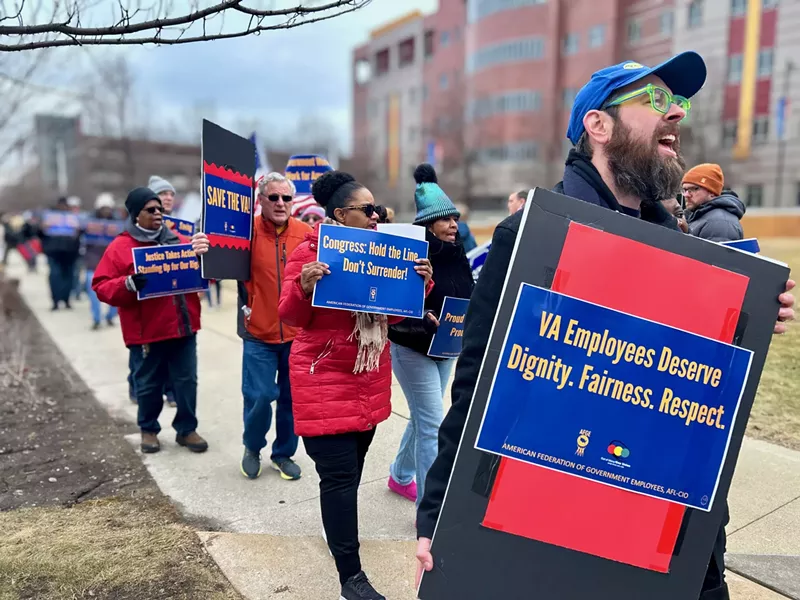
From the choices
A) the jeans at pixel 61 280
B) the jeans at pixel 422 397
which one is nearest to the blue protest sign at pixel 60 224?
the jeans at pixel 61 280

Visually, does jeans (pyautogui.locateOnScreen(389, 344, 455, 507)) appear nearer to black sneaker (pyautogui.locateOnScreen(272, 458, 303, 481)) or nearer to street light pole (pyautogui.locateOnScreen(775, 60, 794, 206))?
black sneaker (pyautogui.locateOnScreen(272, 458, 303, 481))

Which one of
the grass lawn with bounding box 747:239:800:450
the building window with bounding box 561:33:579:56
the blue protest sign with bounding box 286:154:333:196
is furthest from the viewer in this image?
the building window with bounding box 561:33:579:56

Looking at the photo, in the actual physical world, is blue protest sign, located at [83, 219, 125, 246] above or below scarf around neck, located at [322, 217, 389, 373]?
below

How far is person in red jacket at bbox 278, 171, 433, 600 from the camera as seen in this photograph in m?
Answer: 2.73

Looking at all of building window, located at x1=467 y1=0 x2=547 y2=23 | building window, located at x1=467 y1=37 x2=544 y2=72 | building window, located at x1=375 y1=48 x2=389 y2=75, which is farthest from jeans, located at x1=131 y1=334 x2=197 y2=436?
building window, located at x1=375 y1=48 x2=389 y2=75

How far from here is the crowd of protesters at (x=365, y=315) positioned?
1648 mm

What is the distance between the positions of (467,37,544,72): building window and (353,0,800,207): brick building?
3.2 inches

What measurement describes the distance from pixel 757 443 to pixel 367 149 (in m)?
58.1

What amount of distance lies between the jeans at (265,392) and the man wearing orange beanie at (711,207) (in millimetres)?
3250

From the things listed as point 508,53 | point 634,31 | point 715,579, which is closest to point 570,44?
point 508,53

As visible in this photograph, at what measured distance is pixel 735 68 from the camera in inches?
1481

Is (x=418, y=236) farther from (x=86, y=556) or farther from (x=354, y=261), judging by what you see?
(x=86, y=556)

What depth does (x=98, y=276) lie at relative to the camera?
4.56 m

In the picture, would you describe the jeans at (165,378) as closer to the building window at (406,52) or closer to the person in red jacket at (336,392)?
the person in red jacket at (336,392)
